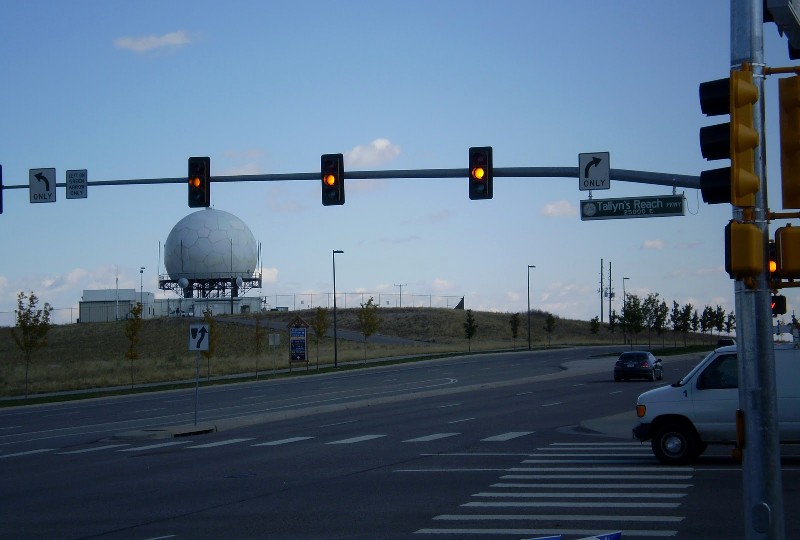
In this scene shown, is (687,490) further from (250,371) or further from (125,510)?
(250,371)

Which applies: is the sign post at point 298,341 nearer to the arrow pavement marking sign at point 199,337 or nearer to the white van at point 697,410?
the arrow pavement marking sign at point 199,337

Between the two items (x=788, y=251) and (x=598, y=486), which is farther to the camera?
(x=598, y=486)

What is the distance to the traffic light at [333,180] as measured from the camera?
21.2 m

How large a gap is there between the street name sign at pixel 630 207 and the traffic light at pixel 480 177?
82.9 inches

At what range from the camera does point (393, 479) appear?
1658 centimetres

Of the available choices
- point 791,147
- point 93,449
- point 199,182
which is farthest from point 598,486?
point 93,449

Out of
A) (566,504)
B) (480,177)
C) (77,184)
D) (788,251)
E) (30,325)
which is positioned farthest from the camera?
(30,325)

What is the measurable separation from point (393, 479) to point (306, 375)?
145 ft

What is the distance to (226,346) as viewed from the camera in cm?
9375

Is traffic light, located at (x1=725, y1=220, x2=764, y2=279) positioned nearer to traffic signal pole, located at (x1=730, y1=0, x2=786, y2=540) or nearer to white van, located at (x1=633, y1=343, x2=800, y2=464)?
traffic signal pole, located at (x1=730, y1=0, x2=786, y2=540)

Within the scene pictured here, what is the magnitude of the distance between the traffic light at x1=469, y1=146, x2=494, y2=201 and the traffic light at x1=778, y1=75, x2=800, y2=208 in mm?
12055

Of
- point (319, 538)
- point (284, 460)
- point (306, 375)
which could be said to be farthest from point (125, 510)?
point (306, 375)

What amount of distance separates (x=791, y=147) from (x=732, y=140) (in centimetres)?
57

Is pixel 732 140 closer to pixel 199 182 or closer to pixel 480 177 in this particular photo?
pixel 480 177
